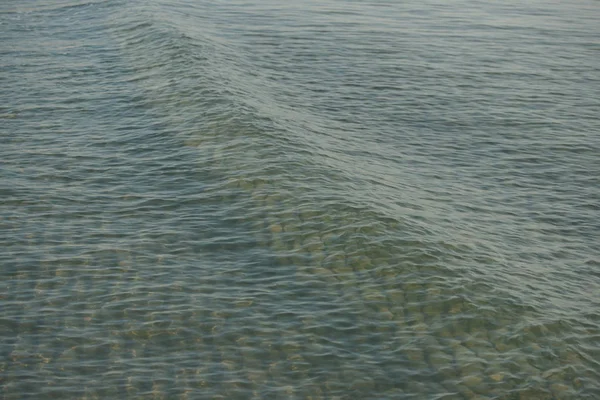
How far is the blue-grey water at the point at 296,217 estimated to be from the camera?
41.1 ft

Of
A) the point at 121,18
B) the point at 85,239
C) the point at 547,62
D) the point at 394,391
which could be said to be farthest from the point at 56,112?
the point at 547,62

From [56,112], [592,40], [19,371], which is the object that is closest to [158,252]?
[19,371]

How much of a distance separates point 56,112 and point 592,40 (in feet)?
68.0

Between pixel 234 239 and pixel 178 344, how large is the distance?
3671 mm

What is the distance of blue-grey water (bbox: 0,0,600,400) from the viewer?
12523 mm

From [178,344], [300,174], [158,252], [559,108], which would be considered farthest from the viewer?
[559,108]

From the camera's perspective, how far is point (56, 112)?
22906 millimetres

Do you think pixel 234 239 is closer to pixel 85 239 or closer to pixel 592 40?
pixel 85 239

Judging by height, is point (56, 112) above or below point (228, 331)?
above

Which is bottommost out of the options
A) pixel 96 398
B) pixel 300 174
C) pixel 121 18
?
pixel 96 398

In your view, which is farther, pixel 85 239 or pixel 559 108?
pixel 559 108

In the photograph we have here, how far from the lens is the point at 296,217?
1705 cm

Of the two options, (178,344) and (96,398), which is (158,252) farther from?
(96,398)

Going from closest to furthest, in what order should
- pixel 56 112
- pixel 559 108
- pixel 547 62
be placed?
1. pixel 56 112
2. pixel 559 108
3. pixel 547 62
